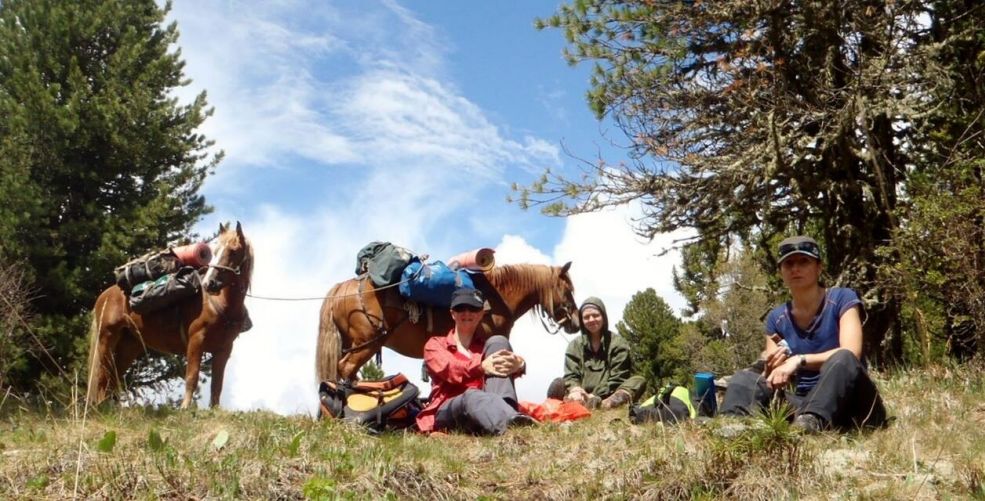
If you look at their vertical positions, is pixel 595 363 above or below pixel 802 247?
below

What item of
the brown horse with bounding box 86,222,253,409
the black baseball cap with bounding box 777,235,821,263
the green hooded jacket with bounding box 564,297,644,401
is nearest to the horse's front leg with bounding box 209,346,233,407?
the brown horse with bounding box 86,222,253,409

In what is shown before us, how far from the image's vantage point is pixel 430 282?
7996mm

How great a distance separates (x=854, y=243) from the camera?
9.71 m

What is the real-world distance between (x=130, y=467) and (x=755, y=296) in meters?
25.5

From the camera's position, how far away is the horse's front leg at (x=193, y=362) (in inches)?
330

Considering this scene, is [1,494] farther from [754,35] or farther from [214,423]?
[754,35]

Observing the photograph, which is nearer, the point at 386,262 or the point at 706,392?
the point at 706,392

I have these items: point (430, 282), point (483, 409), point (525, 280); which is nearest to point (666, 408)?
point (483, 409)

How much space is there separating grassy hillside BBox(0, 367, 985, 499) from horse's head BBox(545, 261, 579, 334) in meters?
4.08

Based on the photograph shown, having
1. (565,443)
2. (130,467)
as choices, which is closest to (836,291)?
(565,443)

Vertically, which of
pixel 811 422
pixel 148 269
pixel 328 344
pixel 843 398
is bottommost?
pixel 811 422

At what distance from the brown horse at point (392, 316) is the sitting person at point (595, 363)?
1.28 m

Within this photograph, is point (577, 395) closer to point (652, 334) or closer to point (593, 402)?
point (593, 402)

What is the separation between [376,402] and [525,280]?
3.26 metres
